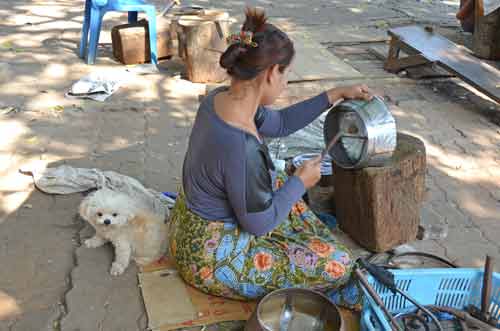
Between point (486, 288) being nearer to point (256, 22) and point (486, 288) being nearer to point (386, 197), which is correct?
point (386, 197)

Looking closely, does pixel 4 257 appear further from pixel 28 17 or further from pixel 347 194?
pixel 28 17

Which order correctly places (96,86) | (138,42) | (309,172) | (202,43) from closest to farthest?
(309,172), (96,86), (202,43), (138,42)

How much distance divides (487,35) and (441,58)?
151 cm

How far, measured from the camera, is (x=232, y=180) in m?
2.16

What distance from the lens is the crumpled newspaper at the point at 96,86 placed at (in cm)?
483

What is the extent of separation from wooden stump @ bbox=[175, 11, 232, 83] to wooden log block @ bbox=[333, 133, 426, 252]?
8.17 ft

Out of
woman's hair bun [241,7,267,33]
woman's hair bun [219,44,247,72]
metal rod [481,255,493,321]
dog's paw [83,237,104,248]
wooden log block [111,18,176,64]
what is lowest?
dog's paw [83,237,104,248]

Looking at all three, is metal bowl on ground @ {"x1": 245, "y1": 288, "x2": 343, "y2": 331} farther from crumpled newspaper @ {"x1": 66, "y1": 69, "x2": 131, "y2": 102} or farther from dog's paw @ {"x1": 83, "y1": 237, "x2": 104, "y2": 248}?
crumpled newspaper @ {"x1": 66, "y1": 69, "x2": 131, "y2": 102}

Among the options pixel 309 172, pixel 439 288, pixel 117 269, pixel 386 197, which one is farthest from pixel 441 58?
pixel 117 269

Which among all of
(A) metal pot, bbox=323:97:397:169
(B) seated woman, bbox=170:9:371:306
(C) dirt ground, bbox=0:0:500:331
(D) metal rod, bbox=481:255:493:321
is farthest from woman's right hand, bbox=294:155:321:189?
(C) dirt ground, bbox=0:0:500:331

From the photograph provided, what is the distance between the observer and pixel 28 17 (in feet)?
23.3

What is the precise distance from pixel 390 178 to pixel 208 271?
1034mm

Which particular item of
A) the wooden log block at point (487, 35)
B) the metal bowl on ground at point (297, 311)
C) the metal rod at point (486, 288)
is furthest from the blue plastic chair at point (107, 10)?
the metal rod at point (486, 288)

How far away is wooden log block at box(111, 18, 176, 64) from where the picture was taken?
5.55 metres
